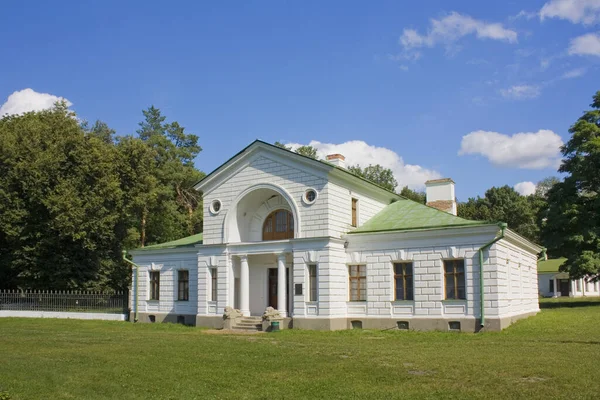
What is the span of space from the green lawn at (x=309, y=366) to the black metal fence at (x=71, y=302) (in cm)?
1144

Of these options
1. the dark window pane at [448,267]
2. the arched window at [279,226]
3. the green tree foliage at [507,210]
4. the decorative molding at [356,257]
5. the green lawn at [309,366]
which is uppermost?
the green tree foliage at [507,210]

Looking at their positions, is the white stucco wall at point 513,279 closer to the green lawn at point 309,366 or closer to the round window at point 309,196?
the green lawn at point 309,366

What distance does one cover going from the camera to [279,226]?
28.5 metres

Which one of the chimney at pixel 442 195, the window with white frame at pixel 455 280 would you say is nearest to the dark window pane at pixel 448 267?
the window with white frame at pixel 455 280

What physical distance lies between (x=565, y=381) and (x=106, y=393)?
873 cm

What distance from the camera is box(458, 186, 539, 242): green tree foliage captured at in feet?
230

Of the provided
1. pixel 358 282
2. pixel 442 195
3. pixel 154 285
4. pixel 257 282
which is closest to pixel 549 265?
pixel 442 195

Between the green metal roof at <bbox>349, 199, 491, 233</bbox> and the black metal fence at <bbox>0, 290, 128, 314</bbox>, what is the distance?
49.9 ft

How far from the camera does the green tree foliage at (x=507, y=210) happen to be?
7000cm

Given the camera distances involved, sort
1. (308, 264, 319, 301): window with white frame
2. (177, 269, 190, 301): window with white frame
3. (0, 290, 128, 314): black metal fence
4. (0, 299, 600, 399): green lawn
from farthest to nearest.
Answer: (0, 290, 128, 314): black metal fence
(177, 269, 190, 301): window with white frame
(308, 264, 319, 301): window with white frame
(0, 299, 600, 399): green lawn

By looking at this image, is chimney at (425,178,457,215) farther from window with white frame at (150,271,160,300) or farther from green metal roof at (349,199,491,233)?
window with white frame at (150,271,160,300)

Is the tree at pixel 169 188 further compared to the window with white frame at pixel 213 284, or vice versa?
the tree at pixel 169 188

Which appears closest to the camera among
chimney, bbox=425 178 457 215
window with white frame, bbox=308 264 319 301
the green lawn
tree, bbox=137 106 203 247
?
the green lawn

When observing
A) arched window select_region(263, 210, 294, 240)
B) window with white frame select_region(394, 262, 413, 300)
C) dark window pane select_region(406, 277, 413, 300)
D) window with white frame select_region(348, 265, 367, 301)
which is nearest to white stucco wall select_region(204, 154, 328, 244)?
arched window select_region(263, 210, 294, 240)
